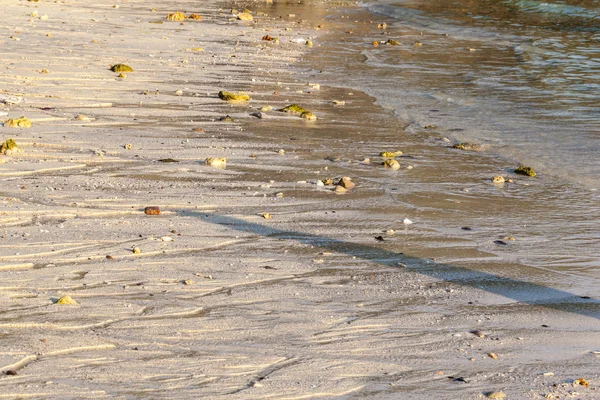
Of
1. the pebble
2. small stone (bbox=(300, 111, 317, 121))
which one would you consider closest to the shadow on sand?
the pebble

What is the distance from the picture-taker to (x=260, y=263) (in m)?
5.35

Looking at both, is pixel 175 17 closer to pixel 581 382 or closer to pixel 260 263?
pixel 260 263

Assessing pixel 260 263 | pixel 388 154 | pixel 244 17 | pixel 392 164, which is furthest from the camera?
pixel 244 17

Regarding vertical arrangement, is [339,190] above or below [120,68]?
below

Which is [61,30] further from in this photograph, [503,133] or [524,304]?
[524,304]

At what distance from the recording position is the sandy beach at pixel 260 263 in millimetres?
3963

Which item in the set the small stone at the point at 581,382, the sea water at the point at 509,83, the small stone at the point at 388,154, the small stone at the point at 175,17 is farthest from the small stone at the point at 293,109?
the small stone at the point at 175,17

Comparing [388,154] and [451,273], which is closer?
[451,273]

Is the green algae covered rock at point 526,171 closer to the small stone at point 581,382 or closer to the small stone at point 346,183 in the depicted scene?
the small stone at point 346,183

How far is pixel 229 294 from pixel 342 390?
4.01ft

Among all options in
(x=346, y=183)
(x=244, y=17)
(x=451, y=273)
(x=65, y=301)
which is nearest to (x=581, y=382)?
(x=451, y=273)

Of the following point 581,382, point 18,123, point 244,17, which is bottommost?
point 581,382

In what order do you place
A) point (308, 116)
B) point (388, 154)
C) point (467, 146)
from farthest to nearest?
point (308, 116)
point (467, 146)
point (388, 154)

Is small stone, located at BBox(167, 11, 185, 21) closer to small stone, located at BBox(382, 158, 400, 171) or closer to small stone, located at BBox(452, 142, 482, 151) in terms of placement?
small stone, located at BBox(452, 142, 482, 151)
